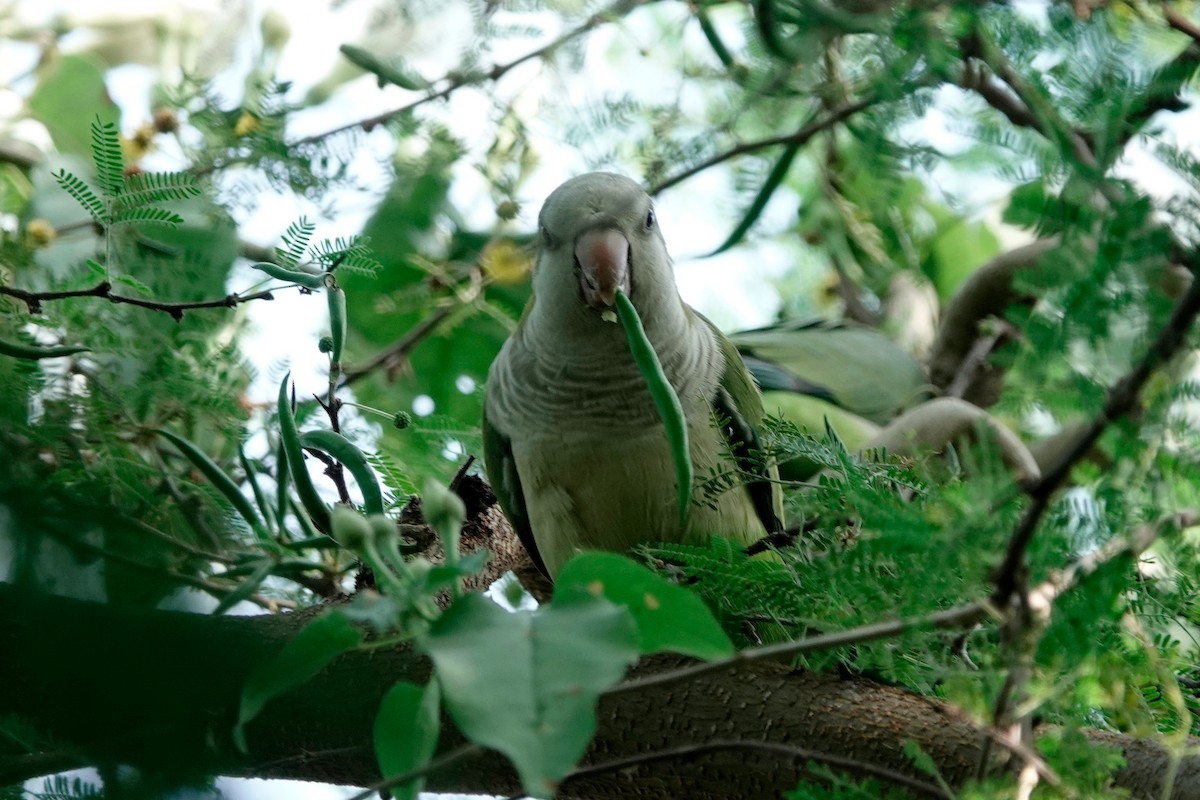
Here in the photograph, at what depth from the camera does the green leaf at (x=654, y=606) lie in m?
0.73

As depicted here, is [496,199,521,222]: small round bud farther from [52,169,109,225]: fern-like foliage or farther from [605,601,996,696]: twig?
[605,601,996,696]: twig

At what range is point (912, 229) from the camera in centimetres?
315

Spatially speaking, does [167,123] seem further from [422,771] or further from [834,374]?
[422,771]

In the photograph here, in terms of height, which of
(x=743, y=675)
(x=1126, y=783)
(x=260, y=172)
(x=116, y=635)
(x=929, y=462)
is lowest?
(x=1126, y=783)

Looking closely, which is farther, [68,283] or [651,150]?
[651,150]

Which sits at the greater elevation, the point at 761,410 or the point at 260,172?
the point at 260,172

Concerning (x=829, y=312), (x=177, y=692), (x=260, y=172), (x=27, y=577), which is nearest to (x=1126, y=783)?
(x=177, y=692)

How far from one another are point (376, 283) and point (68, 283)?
105 cm

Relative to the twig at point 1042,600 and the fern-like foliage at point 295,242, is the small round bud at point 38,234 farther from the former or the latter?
the twig at point 1042,600

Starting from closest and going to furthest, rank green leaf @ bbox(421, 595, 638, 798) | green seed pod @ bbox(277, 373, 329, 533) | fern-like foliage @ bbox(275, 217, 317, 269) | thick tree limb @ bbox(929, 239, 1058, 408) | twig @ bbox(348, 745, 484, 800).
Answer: green leaf @ bbox(421, 595, 638, 798) → twig @ bbox(348, 745, 484, 800) → green seed pod @ bbox(277, 373, 329, 533) → fern-like foliage @ bbox(275, 217, 317, 269) → thick tree limb @ bbox(929, 239, 1058, 408)

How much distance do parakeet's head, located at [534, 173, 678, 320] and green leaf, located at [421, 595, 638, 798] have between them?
921 millimetres

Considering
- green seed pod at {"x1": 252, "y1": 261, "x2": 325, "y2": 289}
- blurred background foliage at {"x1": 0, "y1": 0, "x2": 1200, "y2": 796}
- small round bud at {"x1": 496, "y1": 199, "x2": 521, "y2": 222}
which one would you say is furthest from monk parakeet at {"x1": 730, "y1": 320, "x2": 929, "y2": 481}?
green seed pod at {"x1": 252, "y1": 261, "x2": 325, "y2": 289}

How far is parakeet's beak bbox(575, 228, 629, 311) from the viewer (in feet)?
5.19

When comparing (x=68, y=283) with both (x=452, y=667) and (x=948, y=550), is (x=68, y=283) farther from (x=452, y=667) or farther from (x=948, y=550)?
(x=948, y=550)
